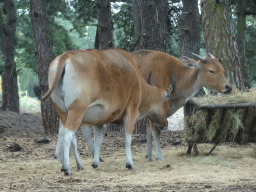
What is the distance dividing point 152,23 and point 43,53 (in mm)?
3254

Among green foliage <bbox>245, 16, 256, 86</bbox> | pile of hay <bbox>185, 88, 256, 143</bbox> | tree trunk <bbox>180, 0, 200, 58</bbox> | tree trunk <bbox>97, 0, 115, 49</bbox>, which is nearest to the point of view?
pile of hay <bbox>185, 88, 256, 143</bbox>

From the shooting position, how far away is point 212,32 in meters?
9.11

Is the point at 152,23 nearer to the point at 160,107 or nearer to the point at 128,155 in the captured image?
the point at 160,107

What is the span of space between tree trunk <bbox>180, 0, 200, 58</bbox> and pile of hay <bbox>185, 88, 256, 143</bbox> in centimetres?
793

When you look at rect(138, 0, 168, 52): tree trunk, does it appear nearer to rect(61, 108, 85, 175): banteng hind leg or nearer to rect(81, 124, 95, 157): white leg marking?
rect(81, 124, 95, 157): white leg marking

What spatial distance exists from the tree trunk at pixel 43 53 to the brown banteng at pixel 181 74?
13.2ft

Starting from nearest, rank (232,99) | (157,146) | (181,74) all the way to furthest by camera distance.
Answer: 1. (232,99)
2. (157,146)
3. (181,74)

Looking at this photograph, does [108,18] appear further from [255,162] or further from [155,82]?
[255,162]

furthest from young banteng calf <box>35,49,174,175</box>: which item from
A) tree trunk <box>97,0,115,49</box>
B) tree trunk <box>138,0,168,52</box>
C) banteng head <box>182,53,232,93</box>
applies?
tree trunk <box>97,0,115,49</box>

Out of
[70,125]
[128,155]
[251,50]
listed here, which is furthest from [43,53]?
[251,50]

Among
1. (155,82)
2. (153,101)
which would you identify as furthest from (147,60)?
(153,101)

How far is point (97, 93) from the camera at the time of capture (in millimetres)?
5762

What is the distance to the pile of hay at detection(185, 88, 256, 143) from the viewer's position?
6.98m

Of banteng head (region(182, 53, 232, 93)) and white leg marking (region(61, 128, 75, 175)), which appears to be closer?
white leg marking (region(61, 128, 75, 175))
